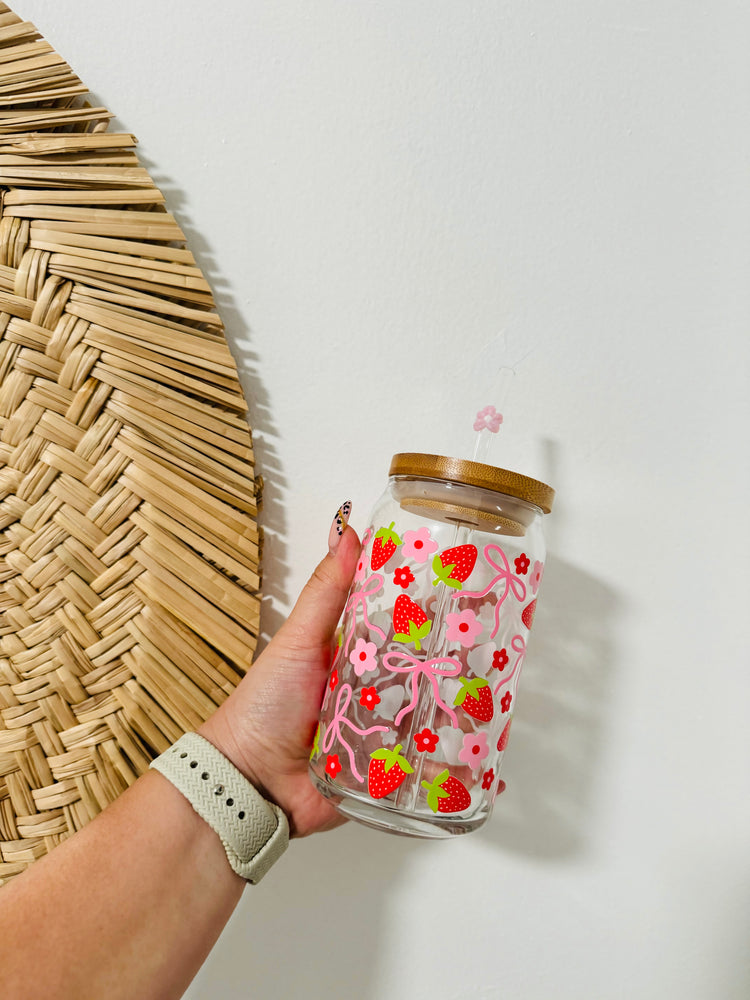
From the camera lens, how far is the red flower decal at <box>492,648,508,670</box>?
0.56m

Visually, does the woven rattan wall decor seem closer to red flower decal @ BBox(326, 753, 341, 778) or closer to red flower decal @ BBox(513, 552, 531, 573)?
red flower decal @ BBox(326, 753, 341, 778)

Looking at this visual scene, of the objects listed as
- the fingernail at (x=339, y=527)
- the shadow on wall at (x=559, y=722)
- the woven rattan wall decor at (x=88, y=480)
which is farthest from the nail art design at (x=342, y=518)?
the shadow on wall at (x=559, y=722)

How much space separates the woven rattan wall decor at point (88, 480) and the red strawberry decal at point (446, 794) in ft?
0.71

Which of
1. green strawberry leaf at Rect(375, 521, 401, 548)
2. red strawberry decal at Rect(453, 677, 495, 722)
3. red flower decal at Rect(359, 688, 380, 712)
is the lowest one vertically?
red flower decal at Rect(359, 688, 380, 712)

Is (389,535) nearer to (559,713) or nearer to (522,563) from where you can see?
(522,563)

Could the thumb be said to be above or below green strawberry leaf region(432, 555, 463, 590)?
below

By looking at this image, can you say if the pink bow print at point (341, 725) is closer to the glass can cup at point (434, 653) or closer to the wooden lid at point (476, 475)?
the glass can cup at point (434, 653)

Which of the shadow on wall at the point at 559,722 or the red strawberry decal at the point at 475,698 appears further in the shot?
the shadow on wall at the point at 559,722

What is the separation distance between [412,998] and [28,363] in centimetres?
69

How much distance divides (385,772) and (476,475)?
0.22 m

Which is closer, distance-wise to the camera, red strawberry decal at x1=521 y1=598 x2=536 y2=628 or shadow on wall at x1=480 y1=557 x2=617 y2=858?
red strawberry decal at x1=521 y1=598 x2=536 y2=628

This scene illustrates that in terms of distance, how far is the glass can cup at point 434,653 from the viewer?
539mm

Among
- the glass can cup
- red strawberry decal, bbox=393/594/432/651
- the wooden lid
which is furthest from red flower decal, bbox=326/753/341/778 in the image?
the wooden lid

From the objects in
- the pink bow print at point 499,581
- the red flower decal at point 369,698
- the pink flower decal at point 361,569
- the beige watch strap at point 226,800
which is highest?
the pink bow print at point 499,581
